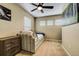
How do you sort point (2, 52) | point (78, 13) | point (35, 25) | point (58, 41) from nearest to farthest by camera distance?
point (78, 13) → point (2, 52) → point (58, 41) → point (35, 25)

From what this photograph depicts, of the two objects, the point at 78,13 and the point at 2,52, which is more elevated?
the point at 78,13

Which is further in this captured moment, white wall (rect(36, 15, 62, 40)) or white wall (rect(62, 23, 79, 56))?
white wall (rect(36, 15, 62, 40))

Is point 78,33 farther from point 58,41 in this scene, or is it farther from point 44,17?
point 44,17

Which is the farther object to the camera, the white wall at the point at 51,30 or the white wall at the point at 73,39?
the white wall at the point at 51,30

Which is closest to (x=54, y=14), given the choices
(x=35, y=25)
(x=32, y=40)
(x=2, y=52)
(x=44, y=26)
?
(x=44, y=26)

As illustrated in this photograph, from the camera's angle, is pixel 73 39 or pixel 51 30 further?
pixel 51 30

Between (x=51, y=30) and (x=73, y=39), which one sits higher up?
(x=51, y=30)

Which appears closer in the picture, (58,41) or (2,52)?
(2,52)

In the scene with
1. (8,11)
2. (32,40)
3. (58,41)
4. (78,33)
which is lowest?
(58,41)

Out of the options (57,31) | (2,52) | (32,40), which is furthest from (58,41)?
(2,52)

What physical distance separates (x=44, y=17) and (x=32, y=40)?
377cm

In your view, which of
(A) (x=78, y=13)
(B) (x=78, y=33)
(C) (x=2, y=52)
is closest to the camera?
(B) (x=78, y=33)

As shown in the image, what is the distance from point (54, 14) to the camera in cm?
651

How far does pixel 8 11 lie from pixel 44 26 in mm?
3681
